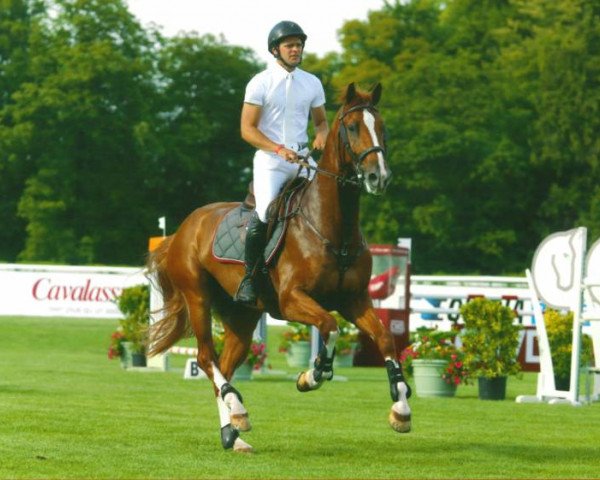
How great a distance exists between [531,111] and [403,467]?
54.5 metres

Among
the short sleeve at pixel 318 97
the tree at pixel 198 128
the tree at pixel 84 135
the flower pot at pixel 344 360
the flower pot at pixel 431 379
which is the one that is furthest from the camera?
the tree at pixel 198 128

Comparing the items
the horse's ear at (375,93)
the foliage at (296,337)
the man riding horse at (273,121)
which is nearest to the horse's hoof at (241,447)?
the man riding horse at (273,121)

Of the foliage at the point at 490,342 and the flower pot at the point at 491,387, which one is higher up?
the foliage at the point at 490,342

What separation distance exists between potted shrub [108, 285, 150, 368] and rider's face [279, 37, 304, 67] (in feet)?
37.7

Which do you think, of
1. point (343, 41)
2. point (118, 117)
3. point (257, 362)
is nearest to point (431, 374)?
point (257, 362)

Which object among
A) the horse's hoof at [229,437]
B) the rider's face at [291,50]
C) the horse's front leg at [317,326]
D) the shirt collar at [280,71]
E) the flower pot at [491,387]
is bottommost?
the flower pot at [491,387]

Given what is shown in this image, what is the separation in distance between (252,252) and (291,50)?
141 cm

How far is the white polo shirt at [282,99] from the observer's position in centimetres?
1071

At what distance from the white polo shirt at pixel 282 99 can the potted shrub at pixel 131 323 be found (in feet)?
36.7

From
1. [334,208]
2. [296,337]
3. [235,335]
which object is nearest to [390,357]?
[334,208]

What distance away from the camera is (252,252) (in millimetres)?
10734

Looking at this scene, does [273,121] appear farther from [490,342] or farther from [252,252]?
[490,342]

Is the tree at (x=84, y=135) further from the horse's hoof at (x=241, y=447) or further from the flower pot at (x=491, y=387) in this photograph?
the horse's hoof at (x=241, y=447)

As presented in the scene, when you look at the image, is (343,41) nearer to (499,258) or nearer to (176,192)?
(176,192)
